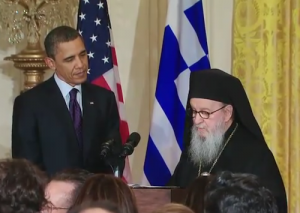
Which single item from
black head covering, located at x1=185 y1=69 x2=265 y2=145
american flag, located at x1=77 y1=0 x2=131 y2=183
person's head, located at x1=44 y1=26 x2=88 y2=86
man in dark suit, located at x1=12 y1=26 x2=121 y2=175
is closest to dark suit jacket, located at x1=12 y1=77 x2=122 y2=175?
man in dark suit, located at x1=12 y1=26 x2=121 y2=175

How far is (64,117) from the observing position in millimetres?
4719

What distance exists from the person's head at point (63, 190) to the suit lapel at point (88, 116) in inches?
65.2

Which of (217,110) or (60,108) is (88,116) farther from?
(217,110)

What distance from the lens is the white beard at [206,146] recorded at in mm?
4223

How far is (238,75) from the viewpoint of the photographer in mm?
5484

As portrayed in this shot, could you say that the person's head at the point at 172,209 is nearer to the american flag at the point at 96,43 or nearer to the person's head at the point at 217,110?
the person's head at the point at 217,110

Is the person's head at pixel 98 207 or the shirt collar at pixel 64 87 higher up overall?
the shirt collar at pixel 64 87

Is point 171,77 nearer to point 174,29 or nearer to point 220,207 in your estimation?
point 174,29

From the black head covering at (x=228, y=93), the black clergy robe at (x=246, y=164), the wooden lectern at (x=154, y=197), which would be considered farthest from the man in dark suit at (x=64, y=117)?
the wooden lectern at (x=154, y=197)

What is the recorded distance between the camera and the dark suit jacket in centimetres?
465

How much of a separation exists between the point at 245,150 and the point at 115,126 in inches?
39.4

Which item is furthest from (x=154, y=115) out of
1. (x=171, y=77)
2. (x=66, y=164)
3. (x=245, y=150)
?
(x=245, y=150)

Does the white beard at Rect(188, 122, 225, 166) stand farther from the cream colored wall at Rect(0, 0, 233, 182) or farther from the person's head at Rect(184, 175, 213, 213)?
the cream colored wall at Rect(0, 0, 233, 182)

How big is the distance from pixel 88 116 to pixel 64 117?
0.49ft
